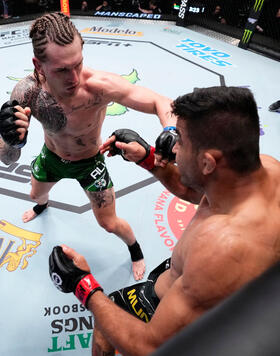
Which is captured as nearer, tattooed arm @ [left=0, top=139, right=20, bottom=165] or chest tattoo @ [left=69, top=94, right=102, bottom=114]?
chest tattoo @ [left=69, top=94, right=102, bottom=114]

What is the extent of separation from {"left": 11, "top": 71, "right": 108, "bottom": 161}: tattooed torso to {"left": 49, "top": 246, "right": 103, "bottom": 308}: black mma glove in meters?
0.87

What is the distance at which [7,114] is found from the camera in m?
1.66

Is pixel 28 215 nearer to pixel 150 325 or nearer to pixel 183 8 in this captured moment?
pixel 150 325

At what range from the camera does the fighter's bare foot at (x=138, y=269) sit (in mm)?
2393

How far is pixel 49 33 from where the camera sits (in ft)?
5.47

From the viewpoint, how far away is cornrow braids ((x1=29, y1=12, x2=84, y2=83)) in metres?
1.67

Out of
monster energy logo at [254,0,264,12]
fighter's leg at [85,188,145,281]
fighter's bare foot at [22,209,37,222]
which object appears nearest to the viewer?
fighter's leg at [85,188,145,281]

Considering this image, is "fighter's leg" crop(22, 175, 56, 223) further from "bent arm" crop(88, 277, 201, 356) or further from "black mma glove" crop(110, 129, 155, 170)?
"bent arm" crop(88, 277, 201, 356)

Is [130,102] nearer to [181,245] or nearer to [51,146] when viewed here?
[51,146]

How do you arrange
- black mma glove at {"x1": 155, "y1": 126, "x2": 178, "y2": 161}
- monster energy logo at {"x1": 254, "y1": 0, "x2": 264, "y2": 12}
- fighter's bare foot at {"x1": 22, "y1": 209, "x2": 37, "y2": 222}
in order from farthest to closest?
monster energy logo at {"x1": 254, "y1": 0, "x2": 264, "y2": 12} → fighter's bare foot at {"x1": 22, "y1": 209, "x2": 37, "y2": 222} → black mma glove at {"x1": 155, "y1": 126, "x2": 178, "y2": 161}

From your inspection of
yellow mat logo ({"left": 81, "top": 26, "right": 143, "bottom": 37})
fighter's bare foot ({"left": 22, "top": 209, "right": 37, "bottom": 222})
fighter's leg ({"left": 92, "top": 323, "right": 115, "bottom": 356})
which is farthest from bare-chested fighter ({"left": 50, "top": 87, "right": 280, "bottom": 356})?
yellow mat logo ({"left": 81, "top": 26, "right": 143, "bottom": 37})

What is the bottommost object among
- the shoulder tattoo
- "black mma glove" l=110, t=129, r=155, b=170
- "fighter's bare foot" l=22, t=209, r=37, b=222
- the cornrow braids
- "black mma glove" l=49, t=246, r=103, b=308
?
"fighter's bare foot" l=22, t=209, r=37, b=222

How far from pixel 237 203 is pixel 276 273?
0.67 metres

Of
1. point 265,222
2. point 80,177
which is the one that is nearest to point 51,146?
point 80,177
